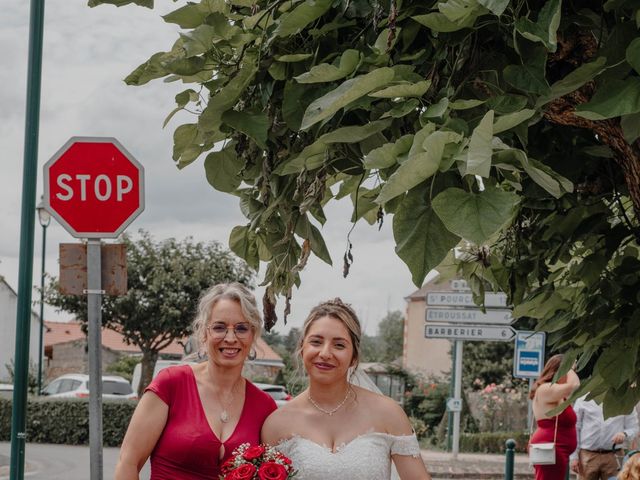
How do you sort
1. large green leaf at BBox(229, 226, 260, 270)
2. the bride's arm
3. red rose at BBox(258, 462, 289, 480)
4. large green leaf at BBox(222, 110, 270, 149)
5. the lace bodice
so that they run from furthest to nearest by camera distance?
1. the bride's arm
2. the lace bodice
3. red rose at BBox(258, 462, 289, 480)
4. large green leaf at BBox(229, 226, 260, 270)
5. large green leaf at BBox(222, 110, 270, 149)

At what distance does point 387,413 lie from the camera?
3.75 meters

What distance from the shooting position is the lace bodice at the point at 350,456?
356 cm

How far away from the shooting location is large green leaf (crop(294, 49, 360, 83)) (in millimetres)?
1835

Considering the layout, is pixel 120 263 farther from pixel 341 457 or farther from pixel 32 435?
pixel 32 435

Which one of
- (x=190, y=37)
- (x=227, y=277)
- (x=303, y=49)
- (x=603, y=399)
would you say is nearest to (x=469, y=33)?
(x=303, y=49)

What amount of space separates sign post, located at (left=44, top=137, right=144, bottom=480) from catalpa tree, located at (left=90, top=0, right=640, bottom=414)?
3.92 m

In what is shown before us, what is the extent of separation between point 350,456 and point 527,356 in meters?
11.9

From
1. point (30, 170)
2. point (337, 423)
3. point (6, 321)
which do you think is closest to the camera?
point (337, 423)

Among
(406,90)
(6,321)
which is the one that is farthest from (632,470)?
(6,321)

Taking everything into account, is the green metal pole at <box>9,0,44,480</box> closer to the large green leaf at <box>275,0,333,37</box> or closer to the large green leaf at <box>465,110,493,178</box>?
the large green leaf at <box>275,0,333,37</box>

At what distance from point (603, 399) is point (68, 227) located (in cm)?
434

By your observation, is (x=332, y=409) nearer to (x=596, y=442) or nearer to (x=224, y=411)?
(x=224, y=411)

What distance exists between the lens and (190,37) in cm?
199

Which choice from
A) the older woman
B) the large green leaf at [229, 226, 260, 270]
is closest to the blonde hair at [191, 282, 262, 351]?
the older woman
